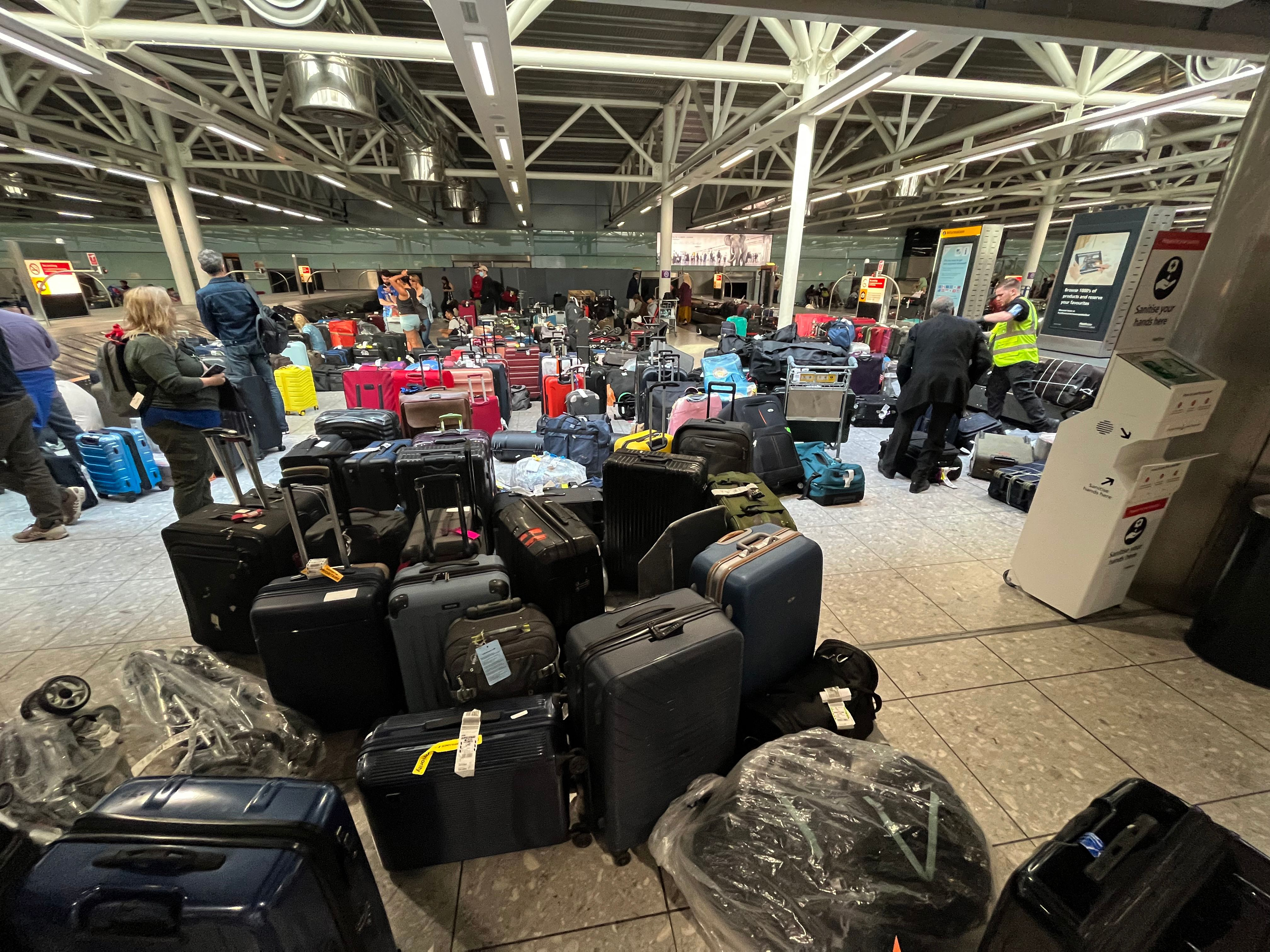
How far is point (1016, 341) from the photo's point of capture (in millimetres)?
5867

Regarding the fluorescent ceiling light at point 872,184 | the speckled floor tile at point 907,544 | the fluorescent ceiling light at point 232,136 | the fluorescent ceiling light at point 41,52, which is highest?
the fluorescent ceiling light at point 872,184

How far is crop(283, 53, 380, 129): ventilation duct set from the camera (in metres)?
5.61

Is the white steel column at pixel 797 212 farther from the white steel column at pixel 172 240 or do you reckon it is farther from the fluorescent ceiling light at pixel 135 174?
the white steel column at pixel 172 240

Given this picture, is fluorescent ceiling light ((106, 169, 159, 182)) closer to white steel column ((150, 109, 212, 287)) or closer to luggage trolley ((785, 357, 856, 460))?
white steel column ((150, 109, 212, 287))

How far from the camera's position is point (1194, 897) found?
944 mm

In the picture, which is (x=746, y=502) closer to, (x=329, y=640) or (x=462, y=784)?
(x=462, y=784)

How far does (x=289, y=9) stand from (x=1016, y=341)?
798 centimetres

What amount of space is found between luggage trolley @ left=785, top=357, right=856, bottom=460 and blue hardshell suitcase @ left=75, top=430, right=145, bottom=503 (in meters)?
5.86

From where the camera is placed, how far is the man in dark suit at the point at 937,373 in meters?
4.39

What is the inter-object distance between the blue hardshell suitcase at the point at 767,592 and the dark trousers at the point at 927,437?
319 centimetres

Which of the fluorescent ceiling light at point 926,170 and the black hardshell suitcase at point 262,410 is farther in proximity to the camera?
the fluorescent ceiling light at point 926,170

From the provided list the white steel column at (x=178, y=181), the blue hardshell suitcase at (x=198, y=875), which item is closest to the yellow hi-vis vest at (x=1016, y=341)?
the blue hardshell suitcase at (x=198, y=875)

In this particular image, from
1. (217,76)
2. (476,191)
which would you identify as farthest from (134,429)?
(476,191)

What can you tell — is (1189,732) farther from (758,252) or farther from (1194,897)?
(758,252)
